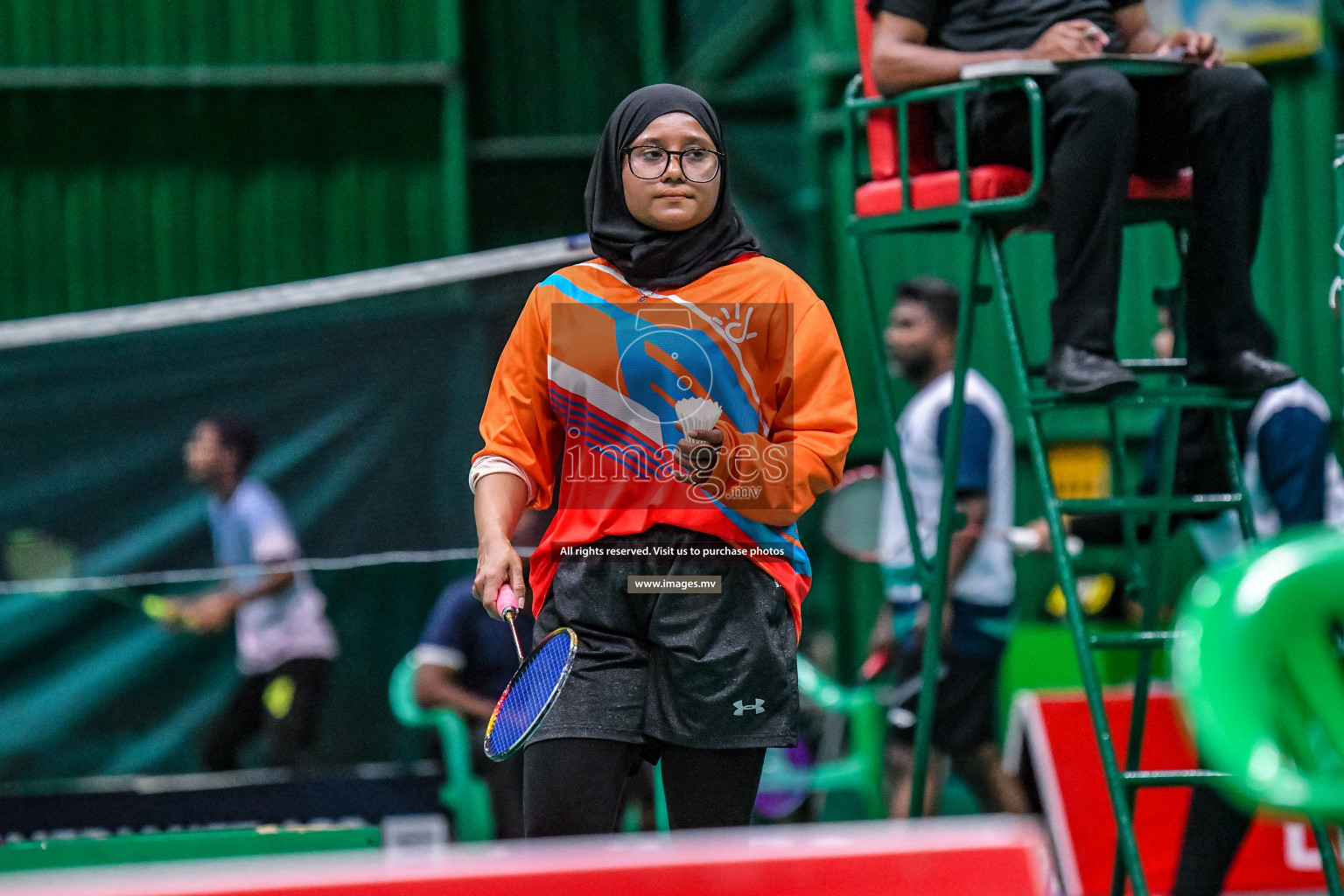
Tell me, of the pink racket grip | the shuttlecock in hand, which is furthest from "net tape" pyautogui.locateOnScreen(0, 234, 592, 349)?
the pink racket grip

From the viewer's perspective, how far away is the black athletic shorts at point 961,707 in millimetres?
5168

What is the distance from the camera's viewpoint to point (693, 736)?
2.58 metres

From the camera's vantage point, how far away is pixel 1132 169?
361cm

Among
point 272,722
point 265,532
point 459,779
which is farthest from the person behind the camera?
point 272,722

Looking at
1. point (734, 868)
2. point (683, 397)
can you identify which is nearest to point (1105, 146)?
point (683, 397)

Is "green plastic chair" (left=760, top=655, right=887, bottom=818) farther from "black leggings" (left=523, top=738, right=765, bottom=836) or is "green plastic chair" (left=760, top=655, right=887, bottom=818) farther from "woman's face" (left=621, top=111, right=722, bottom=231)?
"woman's face" (left=621, top=111, right=722, bottom=231)

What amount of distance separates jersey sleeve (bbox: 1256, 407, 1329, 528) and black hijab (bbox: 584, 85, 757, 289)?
224 centimetres

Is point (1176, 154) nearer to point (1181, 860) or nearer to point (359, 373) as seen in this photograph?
point (1181, 860)

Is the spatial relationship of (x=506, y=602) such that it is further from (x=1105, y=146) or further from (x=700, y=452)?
(x=1105, y=146)

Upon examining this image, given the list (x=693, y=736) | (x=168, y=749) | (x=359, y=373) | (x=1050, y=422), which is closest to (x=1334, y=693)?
(x=693, y=736)

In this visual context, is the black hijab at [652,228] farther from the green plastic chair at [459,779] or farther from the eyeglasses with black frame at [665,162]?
the green plastic chair at [459,779]

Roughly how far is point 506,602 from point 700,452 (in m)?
0.42

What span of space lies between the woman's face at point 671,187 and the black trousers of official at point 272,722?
3715mm

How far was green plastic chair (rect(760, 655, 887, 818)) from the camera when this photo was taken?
670 cm
